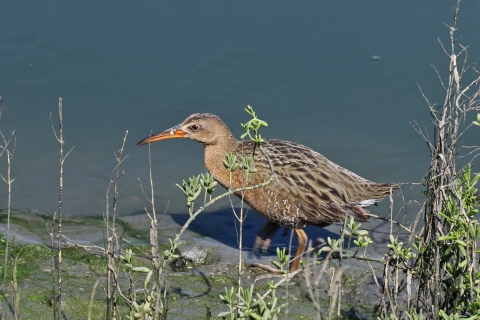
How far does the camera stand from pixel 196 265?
6.71 metres

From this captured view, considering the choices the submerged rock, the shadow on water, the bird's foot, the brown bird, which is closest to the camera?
the submerged rock

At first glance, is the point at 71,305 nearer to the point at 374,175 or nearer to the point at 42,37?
the point at 374,175

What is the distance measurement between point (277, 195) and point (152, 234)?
2996 mm

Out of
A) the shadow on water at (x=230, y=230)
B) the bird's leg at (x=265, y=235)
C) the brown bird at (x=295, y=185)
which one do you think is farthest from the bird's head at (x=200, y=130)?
the bird's leg at (x=265, y=235)

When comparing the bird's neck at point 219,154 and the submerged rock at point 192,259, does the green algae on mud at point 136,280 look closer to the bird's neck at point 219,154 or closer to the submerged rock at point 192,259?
the submerged rock at point 192,259

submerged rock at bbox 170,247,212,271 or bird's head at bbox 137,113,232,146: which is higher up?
bird's head at bbox 137,113,232,146

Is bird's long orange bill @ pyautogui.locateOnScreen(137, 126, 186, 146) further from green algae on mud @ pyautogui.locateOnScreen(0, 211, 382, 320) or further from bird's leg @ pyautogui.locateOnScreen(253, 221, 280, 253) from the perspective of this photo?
bird's leg @ pyautogui.locateOnScreen(253, 221, 280, 253)

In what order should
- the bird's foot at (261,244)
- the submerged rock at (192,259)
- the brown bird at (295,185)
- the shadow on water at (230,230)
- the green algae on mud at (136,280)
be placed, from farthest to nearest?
1. the shadow on water at (230,230)
2. the bird's foot at (261,244)
3. the brown bird at (295,185)
4. the submerged rock at (192,259)
5. the green algae on mud at (136,280)

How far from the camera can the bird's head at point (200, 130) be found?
7.28 meters

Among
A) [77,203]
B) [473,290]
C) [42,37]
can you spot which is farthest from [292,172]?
[42,37]

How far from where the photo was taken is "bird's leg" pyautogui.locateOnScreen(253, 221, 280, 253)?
23.3 feet

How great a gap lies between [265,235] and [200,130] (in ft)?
3.92

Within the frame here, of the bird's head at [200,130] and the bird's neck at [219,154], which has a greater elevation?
the bird's head at [200,130]

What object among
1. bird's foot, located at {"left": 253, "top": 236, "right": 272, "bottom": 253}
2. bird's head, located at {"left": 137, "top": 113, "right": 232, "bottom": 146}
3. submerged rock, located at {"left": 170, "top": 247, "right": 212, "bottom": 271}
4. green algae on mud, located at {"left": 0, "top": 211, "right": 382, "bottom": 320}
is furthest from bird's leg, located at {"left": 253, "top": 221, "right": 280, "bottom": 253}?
bird's head, located at {"left": 137, "top": 113, "right": 232, "bottom": 146}
